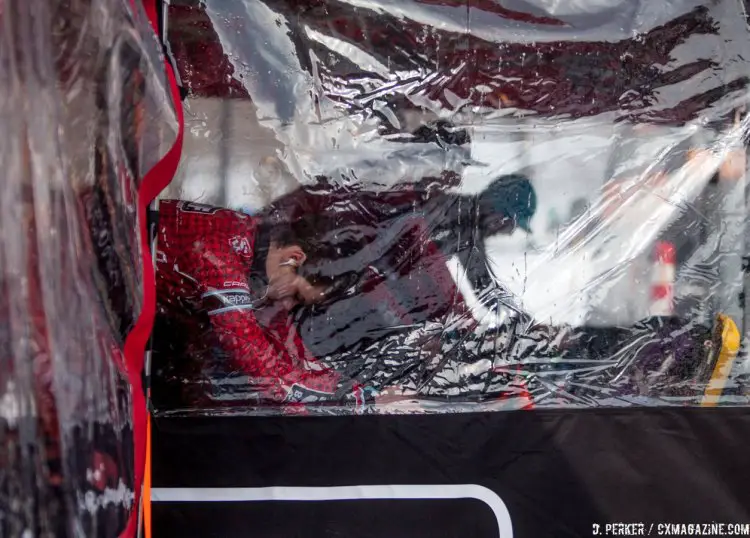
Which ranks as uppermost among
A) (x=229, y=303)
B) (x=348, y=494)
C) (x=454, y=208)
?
(x=454, y=208)

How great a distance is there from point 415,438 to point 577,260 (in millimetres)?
506

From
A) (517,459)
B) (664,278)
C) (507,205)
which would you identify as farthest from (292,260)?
(664,278)

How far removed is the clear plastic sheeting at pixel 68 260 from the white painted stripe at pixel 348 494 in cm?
39

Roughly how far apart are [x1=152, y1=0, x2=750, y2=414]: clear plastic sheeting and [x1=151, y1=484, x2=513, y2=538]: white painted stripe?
6.2 inches

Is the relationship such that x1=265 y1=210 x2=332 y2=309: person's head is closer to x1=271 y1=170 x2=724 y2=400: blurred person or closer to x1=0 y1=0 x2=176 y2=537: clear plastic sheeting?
x1=271 y1=170 x2=724 y2=400: blurred person

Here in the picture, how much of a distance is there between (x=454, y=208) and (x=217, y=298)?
1.71 ft

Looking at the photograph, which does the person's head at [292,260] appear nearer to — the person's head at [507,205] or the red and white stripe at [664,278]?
the person's head at [507,205]

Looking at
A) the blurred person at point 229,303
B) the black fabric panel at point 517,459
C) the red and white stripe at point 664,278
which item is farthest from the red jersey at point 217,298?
the red and white stripe at point 664,278

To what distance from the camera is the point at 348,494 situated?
4.58ft

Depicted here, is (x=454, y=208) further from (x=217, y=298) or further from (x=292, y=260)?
(x=217, y=298)

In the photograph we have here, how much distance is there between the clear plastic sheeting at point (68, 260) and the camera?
3.02ft

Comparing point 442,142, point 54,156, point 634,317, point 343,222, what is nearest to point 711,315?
point 634,317

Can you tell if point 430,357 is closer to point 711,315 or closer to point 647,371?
point 647,371

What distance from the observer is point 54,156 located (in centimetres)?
94
